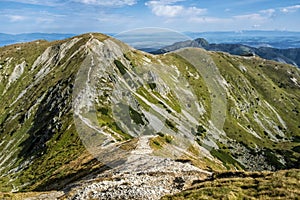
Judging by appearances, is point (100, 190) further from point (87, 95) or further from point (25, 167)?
point (87, 95)

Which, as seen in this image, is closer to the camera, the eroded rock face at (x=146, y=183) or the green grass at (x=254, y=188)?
the green grass at (x=254, y=188)

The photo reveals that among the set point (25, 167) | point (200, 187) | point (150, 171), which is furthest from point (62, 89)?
point (200, 187)

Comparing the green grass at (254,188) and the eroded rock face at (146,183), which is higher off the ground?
the green grass at (254,188)

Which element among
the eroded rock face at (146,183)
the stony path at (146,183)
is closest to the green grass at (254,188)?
the eroded rock face at (146,183)

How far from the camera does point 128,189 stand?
36.6m

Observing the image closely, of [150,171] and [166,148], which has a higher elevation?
[150,171]

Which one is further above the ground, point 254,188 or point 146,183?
point 254,188

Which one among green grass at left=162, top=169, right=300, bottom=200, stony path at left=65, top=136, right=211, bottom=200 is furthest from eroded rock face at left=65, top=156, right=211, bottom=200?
green grass at left=162, top=169, right=300, bottom=200

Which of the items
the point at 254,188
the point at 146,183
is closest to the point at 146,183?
the point at 146,183

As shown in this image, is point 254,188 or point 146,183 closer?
point 254,188

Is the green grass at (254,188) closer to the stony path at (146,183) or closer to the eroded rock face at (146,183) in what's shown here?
the eroded rock face at (146,183)

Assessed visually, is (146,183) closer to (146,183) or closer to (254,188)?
(146,183)

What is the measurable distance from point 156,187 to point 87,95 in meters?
122

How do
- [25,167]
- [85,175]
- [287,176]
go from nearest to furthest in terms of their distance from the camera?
[287,176], [85,175], [25,167]
